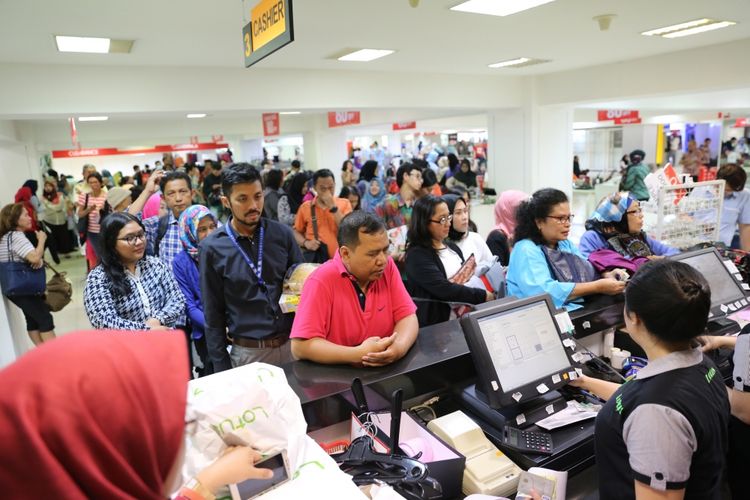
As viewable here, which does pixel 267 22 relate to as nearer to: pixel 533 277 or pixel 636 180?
pixel 533 277

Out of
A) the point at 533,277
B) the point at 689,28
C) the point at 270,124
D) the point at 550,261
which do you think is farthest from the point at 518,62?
the point at 270,124

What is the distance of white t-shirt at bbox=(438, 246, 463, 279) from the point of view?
304 centimetres

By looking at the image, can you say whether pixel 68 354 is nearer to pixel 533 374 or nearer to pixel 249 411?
pixel 249 411

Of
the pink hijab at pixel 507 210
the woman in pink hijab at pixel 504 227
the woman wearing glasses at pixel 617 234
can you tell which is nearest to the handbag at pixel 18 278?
the woman in pink hijab at pixel 504 227

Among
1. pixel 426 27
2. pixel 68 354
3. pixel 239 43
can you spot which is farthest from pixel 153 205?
pixel 68 354

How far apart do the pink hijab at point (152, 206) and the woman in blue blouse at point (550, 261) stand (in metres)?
3.30

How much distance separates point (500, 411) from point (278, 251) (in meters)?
1.34

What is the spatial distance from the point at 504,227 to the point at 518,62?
3.46m

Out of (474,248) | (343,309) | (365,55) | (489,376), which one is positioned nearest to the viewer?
(489,376)

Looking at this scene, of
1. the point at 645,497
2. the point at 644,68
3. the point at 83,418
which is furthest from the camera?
the point at 644,68

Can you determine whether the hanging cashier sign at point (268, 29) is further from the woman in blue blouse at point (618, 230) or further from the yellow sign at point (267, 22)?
the woman in blue blouse at point (618, 230)

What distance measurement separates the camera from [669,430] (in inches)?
45.3

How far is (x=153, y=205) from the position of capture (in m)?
4.46

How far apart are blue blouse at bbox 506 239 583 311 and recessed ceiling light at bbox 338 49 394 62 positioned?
11.8 feet
